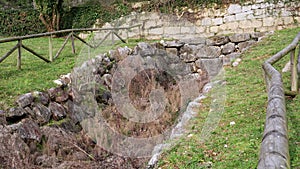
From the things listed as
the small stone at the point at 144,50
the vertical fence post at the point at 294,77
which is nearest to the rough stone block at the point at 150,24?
the small stone at the point at 144,50

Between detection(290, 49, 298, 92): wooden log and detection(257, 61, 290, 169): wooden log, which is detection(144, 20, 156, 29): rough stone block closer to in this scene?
detection(290, 49, 298, 92): wooden log

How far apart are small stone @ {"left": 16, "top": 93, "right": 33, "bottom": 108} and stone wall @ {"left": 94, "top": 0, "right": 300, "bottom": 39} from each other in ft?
19.0

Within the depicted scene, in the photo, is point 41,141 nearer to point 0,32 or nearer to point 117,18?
point 117,18

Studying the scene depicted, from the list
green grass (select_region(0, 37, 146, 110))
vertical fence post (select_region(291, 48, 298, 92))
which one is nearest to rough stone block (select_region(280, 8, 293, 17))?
green grass (select_region(0, 37, 146, 110))

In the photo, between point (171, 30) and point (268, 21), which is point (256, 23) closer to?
point (268, 21)

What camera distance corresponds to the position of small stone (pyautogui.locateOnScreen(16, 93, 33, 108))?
5234 millimetres

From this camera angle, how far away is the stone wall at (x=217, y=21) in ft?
36.5

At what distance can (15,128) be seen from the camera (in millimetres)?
4746

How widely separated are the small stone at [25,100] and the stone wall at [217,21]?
5797 mm

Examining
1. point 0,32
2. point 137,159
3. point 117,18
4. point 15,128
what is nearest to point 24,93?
point 15,128

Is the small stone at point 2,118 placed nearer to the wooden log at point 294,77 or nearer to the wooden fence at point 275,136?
the wooden fence at point 275,136

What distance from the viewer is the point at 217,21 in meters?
12.1

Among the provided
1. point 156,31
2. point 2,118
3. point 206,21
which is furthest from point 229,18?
point 2,118

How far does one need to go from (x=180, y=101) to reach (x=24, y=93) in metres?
3.34
